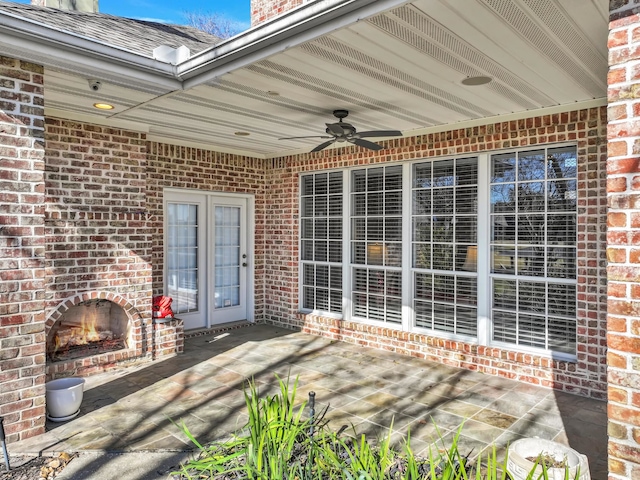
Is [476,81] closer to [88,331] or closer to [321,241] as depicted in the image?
[321,241]

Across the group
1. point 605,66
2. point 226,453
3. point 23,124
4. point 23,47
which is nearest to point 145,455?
point 226,453

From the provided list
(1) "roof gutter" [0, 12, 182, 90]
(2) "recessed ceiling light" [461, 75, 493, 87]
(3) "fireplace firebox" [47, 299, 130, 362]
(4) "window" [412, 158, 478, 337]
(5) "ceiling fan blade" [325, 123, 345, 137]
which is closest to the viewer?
(1) "roof gutter" [0, 12, 182, 90]

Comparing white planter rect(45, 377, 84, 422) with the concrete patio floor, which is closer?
the concrete patio floor

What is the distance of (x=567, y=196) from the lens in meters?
4.54

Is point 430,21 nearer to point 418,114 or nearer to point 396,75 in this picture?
point 396,75

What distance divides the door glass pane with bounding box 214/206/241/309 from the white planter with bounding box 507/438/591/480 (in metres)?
5.21

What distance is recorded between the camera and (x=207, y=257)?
677cm

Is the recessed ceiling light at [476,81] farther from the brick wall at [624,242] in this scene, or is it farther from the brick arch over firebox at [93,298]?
the brick arch over firebox at [93,298]

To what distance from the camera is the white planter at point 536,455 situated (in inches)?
91.7

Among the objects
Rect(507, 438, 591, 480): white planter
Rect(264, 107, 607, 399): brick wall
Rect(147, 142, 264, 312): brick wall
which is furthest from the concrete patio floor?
Rect(147, 142, 264, 312): brick wall

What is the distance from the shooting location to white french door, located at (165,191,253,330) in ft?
21.0

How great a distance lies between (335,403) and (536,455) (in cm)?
194

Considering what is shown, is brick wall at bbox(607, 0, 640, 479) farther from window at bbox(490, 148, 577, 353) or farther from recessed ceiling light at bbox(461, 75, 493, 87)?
window at bbox(490, 148, 577, 353)

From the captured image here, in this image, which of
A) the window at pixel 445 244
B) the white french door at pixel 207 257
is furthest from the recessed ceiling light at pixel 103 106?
the window at pixel 445 244
